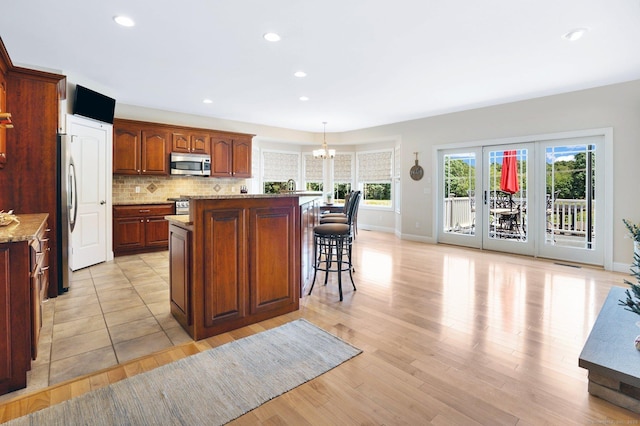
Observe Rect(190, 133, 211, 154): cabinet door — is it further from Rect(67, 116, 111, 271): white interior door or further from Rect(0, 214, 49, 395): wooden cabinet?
Rect(0, 214, 49, 395): wooden cabinet

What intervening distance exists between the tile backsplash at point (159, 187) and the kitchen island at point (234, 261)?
379cm

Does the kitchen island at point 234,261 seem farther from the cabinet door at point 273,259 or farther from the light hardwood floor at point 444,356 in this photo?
the light hardwood floor at point 444,356

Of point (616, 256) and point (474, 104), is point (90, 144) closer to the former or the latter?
point (474, 104)

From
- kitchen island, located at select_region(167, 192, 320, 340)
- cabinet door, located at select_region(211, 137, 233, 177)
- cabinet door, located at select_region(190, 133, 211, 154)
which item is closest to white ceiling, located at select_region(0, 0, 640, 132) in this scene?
cabinet door, located at select_region(190, 133, 211, 154)

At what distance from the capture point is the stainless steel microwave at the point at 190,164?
20.0 ft

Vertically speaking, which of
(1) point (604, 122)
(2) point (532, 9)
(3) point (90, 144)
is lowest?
(3) point (90, 144)

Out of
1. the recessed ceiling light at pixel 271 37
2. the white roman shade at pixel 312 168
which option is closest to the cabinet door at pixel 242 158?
the white roman shade at pixel 312 168

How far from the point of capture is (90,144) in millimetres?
4746

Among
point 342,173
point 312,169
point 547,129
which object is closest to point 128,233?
point 312,169

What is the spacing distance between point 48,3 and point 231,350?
3252 mm

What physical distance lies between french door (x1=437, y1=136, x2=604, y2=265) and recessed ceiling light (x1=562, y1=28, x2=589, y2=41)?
2.41 metres

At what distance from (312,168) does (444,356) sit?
24.2 feet

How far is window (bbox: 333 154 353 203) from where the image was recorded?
916cm

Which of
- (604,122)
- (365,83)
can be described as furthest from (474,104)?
(365,83)
